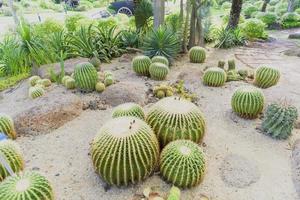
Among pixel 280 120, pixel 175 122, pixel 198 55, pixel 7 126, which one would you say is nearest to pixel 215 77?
pixel 198 55

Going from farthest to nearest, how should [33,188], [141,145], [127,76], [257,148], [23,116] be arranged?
[127,76]
[23,116]
[257,148]
[141,145]
[33,188]

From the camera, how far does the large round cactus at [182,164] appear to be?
3279 mm

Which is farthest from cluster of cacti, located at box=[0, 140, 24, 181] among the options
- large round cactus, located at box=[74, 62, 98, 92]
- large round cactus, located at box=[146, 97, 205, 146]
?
Result: large round cactus, located at box=[74, 62, 98, 92]

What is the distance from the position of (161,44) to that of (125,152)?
4.80 meters

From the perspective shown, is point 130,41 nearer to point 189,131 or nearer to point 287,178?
point 189,131

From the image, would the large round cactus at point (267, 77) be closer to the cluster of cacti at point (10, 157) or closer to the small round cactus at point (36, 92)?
the small round cactus at point (36, 92)

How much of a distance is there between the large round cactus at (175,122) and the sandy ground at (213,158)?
0.48 meters

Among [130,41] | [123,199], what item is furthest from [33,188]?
[130,41]

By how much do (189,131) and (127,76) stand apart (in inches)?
140

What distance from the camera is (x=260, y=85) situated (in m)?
6.11

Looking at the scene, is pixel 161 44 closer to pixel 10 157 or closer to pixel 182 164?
pixel 182 164

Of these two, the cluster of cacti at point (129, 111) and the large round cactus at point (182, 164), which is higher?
the cluster of cacti at point (129, 111)

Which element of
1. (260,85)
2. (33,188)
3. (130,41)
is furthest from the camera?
(130,41)

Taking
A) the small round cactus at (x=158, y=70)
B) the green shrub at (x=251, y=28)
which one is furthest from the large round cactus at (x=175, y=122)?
the green shrub at (x=251, y=28)
